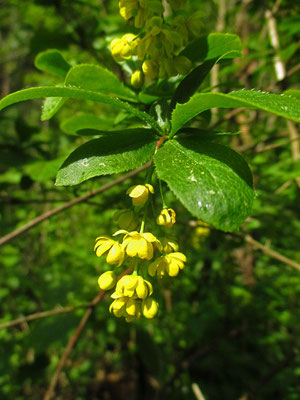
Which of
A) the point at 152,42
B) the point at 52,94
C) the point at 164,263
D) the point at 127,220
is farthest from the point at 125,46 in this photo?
the point at 164,263

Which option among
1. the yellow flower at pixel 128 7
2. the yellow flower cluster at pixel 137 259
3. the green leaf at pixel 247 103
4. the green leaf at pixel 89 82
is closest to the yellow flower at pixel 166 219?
the yellow flower cluster at pixel 137 259

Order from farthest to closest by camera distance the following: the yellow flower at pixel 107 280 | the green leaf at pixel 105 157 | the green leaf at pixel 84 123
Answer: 1. the green leaf at pixel 84 123
2. the yellow flower at pixel 107 280
3. the green leaf at pixel 105 157

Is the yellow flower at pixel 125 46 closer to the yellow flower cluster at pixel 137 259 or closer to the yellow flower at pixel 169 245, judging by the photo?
the yellow flower cluster at pixel 137 259

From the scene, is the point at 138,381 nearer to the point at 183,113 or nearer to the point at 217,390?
the point at 217,390

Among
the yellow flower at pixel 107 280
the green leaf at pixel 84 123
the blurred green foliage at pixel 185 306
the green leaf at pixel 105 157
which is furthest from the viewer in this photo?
the blurred green foliage at pixel 185 306

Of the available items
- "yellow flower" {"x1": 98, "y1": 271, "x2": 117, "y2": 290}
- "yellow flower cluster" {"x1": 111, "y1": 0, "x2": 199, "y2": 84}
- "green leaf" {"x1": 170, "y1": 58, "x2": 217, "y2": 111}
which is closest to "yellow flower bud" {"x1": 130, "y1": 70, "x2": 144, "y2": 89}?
"yellow flower cluster" {"x1": 111, "y1": 0, "x2": 199, "y2": 84}

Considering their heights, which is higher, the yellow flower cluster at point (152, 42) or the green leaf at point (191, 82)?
the yellow flower cluster at point (152, 42)

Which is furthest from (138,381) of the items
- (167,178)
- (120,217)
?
(167,178)

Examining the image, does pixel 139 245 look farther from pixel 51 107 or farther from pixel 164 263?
pixel 51 107
